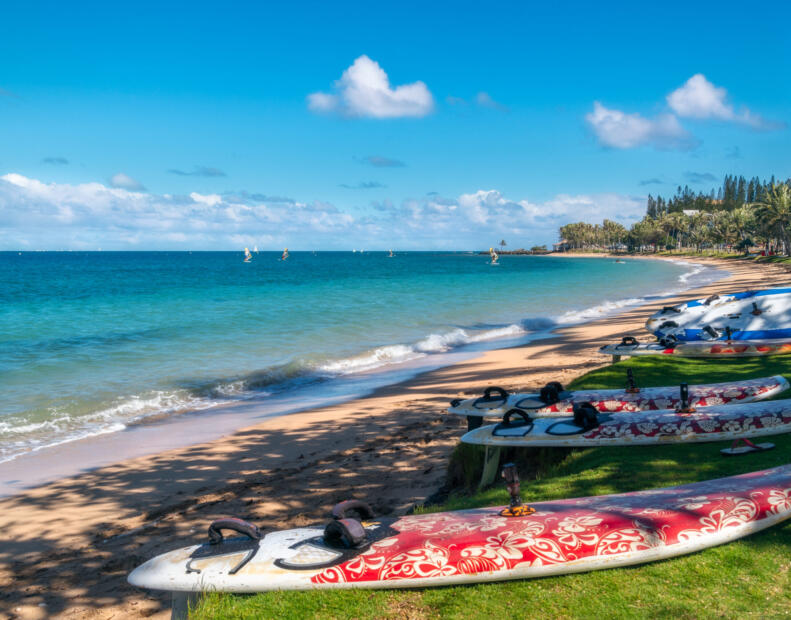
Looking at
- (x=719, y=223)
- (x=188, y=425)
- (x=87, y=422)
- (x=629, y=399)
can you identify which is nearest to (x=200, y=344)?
(x=87, y=422)

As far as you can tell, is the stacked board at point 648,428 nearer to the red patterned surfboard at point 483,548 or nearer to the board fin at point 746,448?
the board fin at point 746,448

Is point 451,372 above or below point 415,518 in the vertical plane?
below

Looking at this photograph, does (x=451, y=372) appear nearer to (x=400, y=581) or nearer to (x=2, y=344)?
(x=400, y=581)

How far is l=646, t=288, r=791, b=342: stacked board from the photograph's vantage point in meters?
13.5

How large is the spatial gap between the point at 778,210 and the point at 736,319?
69.9 m

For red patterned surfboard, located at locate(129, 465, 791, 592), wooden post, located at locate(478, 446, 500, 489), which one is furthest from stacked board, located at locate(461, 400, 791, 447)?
red patterned surfboard, located at locate(129, 465, 791, 592)

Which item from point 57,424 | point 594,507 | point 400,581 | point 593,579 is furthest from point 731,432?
point 57,424

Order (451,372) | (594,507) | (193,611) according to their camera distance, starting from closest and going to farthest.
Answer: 1. (193,611)
2. (594,507)
3. (451,372)

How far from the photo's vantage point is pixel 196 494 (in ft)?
25.4

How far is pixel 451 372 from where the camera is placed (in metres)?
16.1

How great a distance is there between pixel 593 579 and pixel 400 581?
116cm

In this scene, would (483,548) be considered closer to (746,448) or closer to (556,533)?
(556,533)

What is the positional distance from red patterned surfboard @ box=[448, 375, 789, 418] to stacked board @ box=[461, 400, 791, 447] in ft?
2.18

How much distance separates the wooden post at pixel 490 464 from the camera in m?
6.27
